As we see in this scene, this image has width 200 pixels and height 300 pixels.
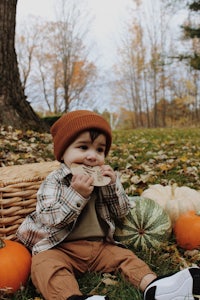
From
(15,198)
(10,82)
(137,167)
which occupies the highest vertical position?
(10,82)

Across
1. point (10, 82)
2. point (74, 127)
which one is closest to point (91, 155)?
point (74, 127)

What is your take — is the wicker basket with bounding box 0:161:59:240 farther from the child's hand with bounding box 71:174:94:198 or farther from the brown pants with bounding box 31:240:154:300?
the child's hand with bounding box 71:174:94:198

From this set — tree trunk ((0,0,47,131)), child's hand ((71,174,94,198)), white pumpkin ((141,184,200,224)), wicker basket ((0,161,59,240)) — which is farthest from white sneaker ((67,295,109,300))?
tree trunk ((0,0,47,131))

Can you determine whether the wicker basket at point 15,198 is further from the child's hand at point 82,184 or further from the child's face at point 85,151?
the child's hand at point 82,184

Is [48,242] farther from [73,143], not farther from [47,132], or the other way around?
[47,132]

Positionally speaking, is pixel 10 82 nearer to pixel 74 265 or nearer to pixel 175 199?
pixel 175 199

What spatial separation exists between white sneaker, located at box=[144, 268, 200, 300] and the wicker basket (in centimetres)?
122

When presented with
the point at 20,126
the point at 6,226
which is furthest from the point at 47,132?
the point at 6,226

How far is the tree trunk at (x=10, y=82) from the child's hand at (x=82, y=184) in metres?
4.23

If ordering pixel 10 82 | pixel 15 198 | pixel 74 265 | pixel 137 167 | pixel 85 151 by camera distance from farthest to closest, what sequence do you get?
pixel 10 82 < pixel 137 167 < pixel 15 198 < pixel 85 151 < pixel 74 265

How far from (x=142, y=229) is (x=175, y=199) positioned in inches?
21.3

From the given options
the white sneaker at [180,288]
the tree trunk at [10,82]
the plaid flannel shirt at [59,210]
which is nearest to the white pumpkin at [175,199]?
the plaid flannel shirt at [59,210]

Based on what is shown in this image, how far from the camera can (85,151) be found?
252 centimetres

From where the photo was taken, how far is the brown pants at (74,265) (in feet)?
6.87
